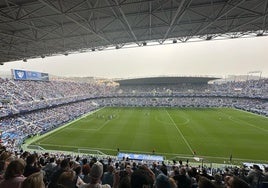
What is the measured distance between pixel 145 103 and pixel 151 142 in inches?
1520

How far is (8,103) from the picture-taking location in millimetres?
29500

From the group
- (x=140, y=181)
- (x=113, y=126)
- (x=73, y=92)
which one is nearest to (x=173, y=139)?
(x=113, y=126)

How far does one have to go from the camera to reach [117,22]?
10.4 meters

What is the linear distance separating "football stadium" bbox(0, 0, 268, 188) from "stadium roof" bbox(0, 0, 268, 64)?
0.06 m

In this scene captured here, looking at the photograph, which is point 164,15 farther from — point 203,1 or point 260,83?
point 260,83

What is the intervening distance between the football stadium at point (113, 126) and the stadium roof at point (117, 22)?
6 cm

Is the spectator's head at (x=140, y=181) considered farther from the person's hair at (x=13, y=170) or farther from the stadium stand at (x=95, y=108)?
the person's hair at (x=13, y=170)

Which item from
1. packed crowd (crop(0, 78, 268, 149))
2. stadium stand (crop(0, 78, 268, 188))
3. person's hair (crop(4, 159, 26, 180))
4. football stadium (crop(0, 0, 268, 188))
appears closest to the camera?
person's hair (crop(4, 159, 26, 180))

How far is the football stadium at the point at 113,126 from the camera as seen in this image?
4.23 m

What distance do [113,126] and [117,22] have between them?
22.8 m

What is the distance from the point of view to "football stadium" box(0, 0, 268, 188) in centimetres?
423

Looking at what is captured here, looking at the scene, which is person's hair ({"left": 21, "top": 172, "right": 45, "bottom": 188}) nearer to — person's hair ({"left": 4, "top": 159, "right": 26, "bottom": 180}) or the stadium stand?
the stadium stand

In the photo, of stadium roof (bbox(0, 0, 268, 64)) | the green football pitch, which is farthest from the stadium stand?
stadium roof (bbox(0, 0, 268, 64))

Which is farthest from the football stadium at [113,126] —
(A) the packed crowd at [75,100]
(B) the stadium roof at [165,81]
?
(B) the stadium roof at [165,81]
